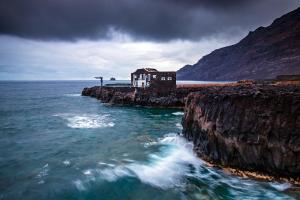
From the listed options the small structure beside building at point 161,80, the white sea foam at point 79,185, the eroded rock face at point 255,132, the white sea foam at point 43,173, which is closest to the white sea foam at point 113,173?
the white sea foam at point 79,185

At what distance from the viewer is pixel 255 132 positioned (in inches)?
649

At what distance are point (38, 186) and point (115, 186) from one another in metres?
4.70

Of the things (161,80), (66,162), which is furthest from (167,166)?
(161,80)

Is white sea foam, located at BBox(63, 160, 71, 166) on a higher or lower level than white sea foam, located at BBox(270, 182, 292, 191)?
lower

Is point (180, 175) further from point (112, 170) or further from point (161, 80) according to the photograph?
point (161, 80)

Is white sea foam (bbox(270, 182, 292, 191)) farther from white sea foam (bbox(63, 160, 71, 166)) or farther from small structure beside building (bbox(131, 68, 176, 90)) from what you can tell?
small structure beside building (bbox(131, 68, 176, 90))

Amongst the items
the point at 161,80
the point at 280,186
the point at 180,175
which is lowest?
the point at 180,175

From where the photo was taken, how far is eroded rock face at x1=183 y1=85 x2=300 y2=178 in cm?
1513

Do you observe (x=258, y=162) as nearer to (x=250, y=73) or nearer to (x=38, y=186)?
(x=38, y=186)

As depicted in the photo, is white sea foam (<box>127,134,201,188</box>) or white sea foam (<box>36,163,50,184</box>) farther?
white sea foam (<box>127,134,201,188</box>)

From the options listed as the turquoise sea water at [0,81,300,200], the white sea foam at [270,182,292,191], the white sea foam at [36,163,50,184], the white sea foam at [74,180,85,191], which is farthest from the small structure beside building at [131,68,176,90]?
the white sea foam at [270,182,292,191]

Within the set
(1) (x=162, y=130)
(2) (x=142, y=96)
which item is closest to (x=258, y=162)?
(1) (x=162, y=130)

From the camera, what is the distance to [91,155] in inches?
846

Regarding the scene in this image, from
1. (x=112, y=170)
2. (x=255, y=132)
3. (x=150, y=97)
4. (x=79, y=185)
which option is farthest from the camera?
(x=150, y=97)
